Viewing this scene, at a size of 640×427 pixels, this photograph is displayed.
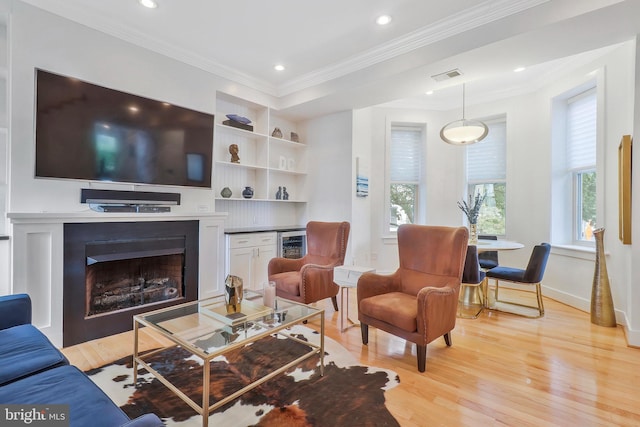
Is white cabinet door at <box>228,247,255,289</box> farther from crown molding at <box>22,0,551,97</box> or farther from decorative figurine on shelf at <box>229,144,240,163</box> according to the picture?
crown molding at <box>22,0,551,97</box>

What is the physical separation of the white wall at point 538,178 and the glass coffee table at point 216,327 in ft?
9.72

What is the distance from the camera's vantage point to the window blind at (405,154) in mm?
5273

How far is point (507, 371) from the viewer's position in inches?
86.8

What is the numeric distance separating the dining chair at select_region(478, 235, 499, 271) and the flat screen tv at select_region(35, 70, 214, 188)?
3.58 meters

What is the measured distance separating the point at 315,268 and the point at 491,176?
3.48 m

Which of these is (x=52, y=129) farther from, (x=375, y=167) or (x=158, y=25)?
(x=375, y=167)

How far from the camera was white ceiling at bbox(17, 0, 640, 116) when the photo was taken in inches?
99.7

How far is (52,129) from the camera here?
2.61m

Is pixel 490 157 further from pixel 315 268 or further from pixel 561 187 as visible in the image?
pixel 315 268

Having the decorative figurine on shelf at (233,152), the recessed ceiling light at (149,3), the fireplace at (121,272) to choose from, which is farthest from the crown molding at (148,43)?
the fireplace at (121,272)

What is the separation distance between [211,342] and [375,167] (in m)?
3.94

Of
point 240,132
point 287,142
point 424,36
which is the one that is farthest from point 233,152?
point 424,36

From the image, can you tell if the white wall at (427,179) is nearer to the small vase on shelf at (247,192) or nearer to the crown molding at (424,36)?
the crown molding at (424,36)

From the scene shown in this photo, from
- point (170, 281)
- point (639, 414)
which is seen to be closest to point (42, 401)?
point (170, 281)
